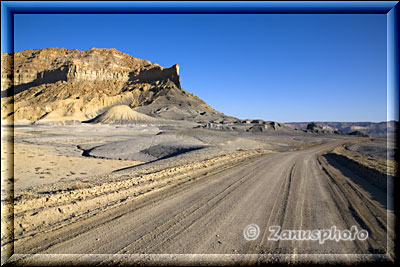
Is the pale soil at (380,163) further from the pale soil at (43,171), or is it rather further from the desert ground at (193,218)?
the pale soil at (43,171)

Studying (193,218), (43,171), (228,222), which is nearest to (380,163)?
(228,222)

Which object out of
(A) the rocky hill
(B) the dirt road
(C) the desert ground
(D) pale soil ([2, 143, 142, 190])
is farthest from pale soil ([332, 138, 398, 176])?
(A) the rocky hill

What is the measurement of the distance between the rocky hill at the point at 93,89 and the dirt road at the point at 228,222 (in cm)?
10521

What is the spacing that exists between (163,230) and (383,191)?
26.3 ft

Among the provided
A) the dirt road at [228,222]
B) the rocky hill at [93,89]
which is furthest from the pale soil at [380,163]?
the rocky hill at [93,89]

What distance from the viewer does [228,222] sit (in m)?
5.34

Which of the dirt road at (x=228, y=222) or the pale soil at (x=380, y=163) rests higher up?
the pale soil at (x=380, y=163)

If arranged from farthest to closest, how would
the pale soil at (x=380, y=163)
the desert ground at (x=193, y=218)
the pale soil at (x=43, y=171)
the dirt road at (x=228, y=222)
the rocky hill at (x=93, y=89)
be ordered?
the rocky hill at (x=93, y=89), the pale soil at (x=43, y=171), the pale soil at (x=380, y=163), the dirt road at (x=228, y=222), the desert ground at (x=193, y=218)

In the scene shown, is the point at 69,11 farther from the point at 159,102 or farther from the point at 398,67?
the point at 159,102

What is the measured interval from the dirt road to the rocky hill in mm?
105210

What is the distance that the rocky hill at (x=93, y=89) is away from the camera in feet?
378

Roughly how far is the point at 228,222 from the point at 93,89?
15665cm

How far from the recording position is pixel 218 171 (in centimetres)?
1146

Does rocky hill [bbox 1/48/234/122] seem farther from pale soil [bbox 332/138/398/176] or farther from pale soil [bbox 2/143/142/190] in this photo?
pale soil [bbox 2/143/142/190]
